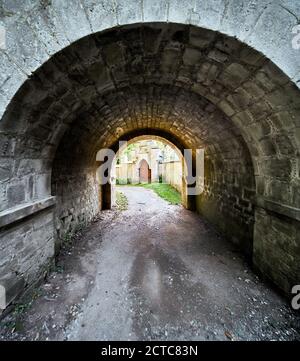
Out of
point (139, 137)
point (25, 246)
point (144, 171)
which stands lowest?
point (25, 246)

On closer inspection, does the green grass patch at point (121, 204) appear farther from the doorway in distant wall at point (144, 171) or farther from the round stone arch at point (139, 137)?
the doorway in distant wall at point (144, 171)

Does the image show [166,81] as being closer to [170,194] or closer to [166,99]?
[166,99]

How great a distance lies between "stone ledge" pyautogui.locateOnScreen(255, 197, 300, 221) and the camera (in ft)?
8.07

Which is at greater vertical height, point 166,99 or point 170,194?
point 166,99

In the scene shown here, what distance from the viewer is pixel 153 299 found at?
2.83 metres

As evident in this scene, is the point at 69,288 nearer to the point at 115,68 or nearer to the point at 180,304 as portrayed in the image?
the point at 180,304

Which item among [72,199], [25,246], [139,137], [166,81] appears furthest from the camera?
[139,137]

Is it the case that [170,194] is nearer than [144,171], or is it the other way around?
[170,194]

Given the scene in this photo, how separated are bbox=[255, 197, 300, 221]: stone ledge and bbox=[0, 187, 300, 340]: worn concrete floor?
52.3 inches

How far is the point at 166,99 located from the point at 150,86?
712 mm

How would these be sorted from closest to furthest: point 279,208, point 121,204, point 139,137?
point 279,208
point 139,137
point 121,204

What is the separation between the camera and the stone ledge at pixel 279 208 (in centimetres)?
246

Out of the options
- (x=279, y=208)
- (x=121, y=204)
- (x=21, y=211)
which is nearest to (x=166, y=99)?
(x=279, y=208)

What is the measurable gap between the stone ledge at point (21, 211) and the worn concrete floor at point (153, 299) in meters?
1.27
